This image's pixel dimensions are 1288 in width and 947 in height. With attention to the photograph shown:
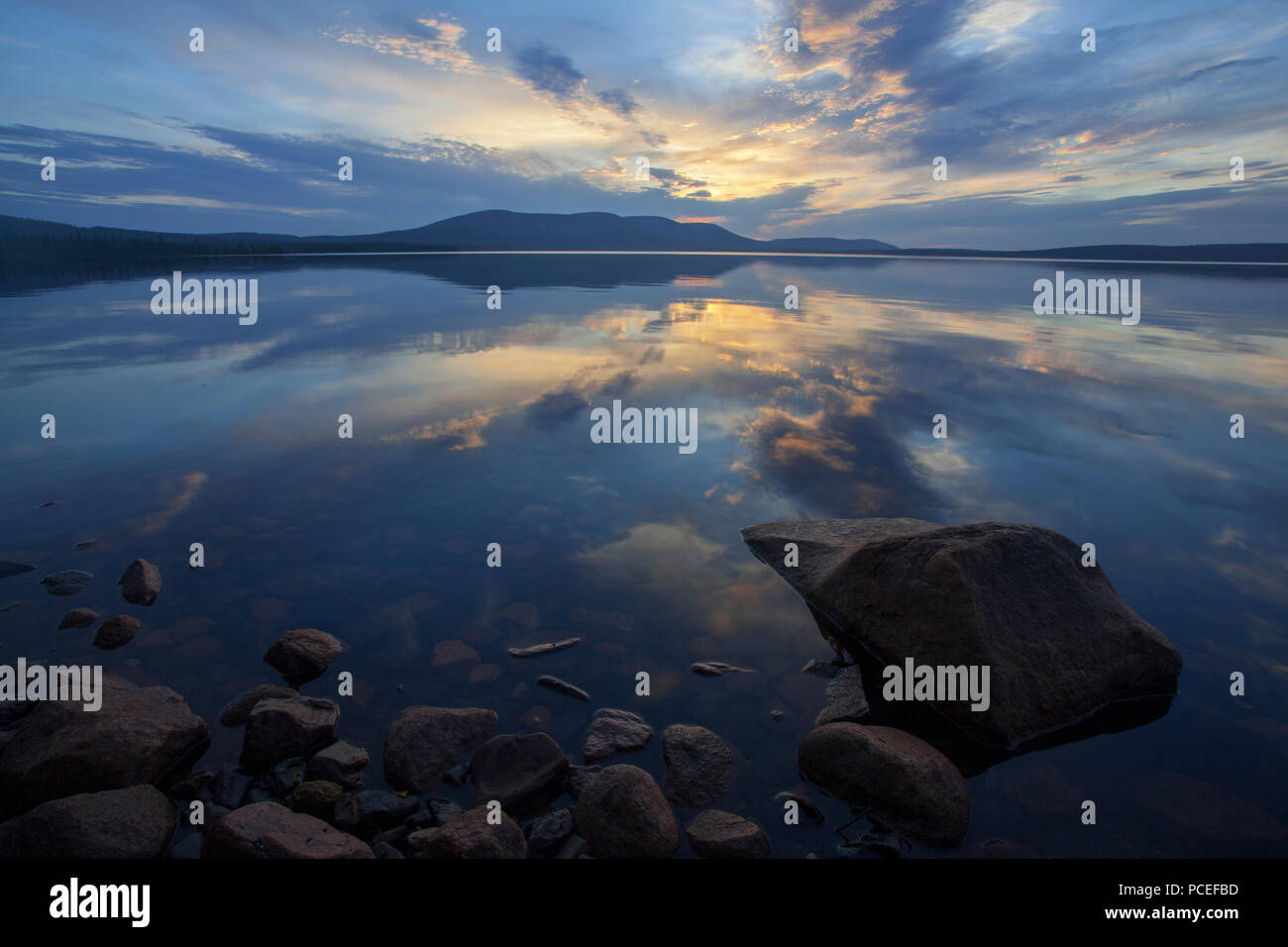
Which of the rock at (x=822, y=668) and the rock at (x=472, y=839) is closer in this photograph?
the rock at (x=472, y=839)

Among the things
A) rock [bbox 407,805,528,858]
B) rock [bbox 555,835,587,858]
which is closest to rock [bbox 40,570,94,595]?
rock [bbox 407,805,528,858]

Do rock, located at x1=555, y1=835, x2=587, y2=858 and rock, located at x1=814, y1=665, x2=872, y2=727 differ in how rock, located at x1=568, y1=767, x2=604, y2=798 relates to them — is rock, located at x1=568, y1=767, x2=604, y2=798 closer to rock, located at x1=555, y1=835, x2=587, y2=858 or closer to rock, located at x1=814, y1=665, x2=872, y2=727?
rock, located at x1=555, y1=835, x2=587, y2=858

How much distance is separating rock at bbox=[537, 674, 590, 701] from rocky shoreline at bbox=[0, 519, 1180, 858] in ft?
0.04

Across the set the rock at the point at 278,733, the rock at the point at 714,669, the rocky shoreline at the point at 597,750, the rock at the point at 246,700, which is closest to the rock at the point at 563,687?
the rocky shoreline at the point at 597,750

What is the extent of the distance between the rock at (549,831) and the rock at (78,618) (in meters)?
5.60

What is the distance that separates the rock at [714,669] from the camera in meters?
6.50

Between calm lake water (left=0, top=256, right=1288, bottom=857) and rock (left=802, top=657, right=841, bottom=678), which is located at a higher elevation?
calm lake water (left=0, top=256, right=1288, bottom=857)

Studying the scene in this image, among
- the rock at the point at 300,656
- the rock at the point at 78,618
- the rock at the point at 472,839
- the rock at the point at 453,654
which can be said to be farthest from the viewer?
the rock at the point at 78,618

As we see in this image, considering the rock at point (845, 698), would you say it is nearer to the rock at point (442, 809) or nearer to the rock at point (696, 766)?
the rock at point (696, 766)

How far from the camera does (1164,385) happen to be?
63.6 ft

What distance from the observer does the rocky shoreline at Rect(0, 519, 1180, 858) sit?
4.46 m

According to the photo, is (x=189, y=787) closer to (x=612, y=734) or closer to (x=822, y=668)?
(x=612, y=734)

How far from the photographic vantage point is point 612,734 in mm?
5605
